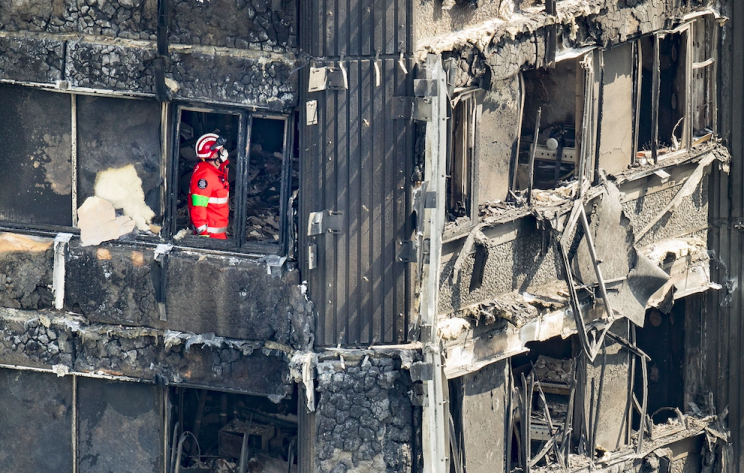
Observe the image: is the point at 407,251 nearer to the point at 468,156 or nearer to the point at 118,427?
the point at 468,156

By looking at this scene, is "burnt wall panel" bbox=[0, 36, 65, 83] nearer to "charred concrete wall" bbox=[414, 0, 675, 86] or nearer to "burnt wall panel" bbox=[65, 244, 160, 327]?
"burnt wall panel" bbox=[65, 244, 160, 327]

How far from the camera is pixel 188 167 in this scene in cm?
1412

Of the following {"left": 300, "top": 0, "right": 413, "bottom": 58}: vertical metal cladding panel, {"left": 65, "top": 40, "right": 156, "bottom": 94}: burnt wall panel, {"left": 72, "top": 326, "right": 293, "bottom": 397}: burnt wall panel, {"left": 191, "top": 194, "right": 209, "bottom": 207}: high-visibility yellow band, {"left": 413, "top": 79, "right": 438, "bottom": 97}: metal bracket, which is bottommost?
{"left": 72, "top": 326, "right": 293, "bottom": 397}: burnt wall panel

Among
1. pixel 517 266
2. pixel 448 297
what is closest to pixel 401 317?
pixel 448 297

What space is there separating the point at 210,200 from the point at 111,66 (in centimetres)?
153

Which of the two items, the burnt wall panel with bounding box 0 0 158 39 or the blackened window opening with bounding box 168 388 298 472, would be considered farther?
the blackened window opening with bounding box 168 388 298 472

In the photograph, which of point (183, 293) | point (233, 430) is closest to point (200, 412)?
point (233, 430)

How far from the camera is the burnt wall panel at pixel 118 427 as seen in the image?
14336 millimetres

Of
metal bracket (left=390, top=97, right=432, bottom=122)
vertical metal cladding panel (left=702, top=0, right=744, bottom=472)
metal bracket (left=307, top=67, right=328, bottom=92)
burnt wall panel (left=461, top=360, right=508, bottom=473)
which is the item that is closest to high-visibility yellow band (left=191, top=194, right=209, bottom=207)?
metal bracket (left=307, top=67, right=328, bottom=92)

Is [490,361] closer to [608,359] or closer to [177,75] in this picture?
[608,359]

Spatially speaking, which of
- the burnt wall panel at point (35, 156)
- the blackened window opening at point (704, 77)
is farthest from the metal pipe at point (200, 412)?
the blackened window opening at point (704, 77)

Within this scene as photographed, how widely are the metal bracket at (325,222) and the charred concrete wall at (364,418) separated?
1195 millimetres

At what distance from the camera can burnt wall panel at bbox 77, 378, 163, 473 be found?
14336 mm

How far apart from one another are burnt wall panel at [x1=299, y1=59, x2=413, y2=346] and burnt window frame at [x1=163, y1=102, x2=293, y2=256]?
371 millimetres
